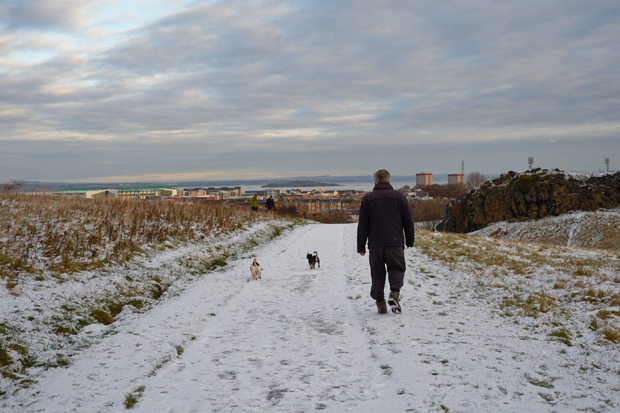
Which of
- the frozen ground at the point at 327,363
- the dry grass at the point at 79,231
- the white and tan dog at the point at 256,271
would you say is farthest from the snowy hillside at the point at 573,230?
the white and tan dog at the point at 256,271

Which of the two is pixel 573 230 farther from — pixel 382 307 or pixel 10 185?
pixel 10 185

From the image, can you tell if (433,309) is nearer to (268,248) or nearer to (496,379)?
(496,379)

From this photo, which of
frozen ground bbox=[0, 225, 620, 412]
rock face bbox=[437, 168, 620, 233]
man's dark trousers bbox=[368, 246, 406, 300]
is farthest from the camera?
rock face bbox=[437, 168, 620, 233]

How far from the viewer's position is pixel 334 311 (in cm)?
769

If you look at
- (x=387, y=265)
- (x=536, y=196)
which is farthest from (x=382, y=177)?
(x=536, y=196)

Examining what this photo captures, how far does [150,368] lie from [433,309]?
5061 mm

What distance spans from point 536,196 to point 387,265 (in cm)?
3806

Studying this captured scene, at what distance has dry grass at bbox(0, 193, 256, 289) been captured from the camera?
28.7 ft

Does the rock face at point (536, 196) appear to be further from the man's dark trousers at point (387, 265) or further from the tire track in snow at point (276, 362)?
the man's dark trousers at point (387, 265)

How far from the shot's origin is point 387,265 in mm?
7250

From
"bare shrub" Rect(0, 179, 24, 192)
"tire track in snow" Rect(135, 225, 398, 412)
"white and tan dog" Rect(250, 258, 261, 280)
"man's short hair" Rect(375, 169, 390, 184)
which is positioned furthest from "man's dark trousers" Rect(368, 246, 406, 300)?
"bare shrub" Rect(0, 179, 24, 192)

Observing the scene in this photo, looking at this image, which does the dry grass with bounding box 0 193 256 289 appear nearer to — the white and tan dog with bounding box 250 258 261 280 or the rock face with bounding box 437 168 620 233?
the white and tan dog with bounding box 250 258 261 280

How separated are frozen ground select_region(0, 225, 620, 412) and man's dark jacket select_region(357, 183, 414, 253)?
1.39 meters

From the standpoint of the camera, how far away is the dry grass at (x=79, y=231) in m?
8.75
